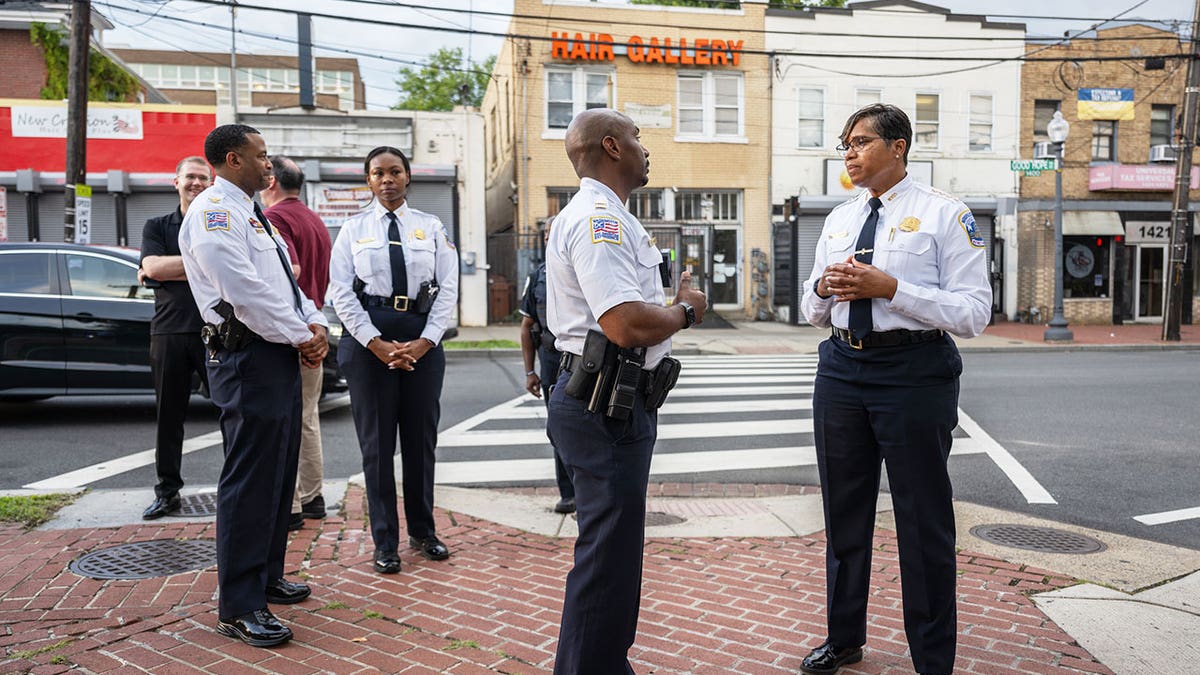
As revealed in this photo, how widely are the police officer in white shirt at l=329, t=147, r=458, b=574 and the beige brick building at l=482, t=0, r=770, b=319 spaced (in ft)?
58.7

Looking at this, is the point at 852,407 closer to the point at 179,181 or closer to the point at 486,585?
the point at 486,585

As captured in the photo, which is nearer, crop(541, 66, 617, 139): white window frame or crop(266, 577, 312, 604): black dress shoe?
crop(266, 577, 312, 604): black dress shoe

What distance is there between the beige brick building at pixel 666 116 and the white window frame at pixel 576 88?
0.03 m

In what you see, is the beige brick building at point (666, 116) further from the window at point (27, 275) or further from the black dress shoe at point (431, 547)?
the black dress shoe at point (431, 547)

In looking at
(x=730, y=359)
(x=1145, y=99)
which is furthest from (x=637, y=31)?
(x=1145, y=99)

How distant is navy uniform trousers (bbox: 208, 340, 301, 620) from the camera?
3.76 metres

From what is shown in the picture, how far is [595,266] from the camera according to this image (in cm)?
271

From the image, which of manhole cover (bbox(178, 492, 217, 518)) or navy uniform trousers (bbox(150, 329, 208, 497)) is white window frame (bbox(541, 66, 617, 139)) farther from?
navy uniform trousers (bbox(150, 329, 208, 497))

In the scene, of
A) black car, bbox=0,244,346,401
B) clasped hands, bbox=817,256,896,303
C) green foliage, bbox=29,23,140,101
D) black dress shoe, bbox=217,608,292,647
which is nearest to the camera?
clasped hands, bbox=817,256,896,303

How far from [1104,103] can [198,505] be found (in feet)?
88.5

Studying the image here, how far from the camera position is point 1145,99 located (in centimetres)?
2597

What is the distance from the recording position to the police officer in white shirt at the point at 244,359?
3.75m

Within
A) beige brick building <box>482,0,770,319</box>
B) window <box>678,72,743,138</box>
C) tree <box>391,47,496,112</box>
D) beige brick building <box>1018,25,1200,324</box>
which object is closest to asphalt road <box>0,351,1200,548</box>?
beige brick building <box>482,0,770,319</box>

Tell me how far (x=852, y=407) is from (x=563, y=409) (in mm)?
1230
